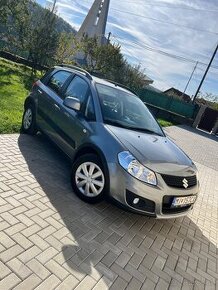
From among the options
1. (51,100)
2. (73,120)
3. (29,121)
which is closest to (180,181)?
(73,120)

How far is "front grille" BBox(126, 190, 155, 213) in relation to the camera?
13.6 feet

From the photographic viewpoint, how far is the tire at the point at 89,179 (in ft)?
14.6

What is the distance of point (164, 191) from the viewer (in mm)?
4168

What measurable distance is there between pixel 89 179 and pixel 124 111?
1500mm

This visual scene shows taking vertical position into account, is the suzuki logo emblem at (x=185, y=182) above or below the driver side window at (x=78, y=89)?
below

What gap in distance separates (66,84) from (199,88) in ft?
88.8

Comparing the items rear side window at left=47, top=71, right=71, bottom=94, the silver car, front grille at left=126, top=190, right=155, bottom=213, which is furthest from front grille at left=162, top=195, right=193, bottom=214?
rear side window at left=47, top=71, right=71, bottom=94

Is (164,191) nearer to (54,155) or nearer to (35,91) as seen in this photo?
(54,155)

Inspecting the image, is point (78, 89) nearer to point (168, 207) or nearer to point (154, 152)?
point (154, 152)

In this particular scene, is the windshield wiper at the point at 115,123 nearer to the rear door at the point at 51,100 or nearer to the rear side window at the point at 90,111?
the rear side window at the point at 90,111

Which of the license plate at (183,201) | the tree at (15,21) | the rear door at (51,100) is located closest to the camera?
the license plate at (183,201)

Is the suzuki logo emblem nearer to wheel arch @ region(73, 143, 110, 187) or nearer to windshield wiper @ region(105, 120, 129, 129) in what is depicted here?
wheel arch @ region(73, 143, 110, 187)

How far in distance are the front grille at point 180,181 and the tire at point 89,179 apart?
0.83 metres

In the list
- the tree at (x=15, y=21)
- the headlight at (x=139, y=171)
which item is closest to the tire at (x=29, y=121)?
the headlight at (x=139, y=171)
